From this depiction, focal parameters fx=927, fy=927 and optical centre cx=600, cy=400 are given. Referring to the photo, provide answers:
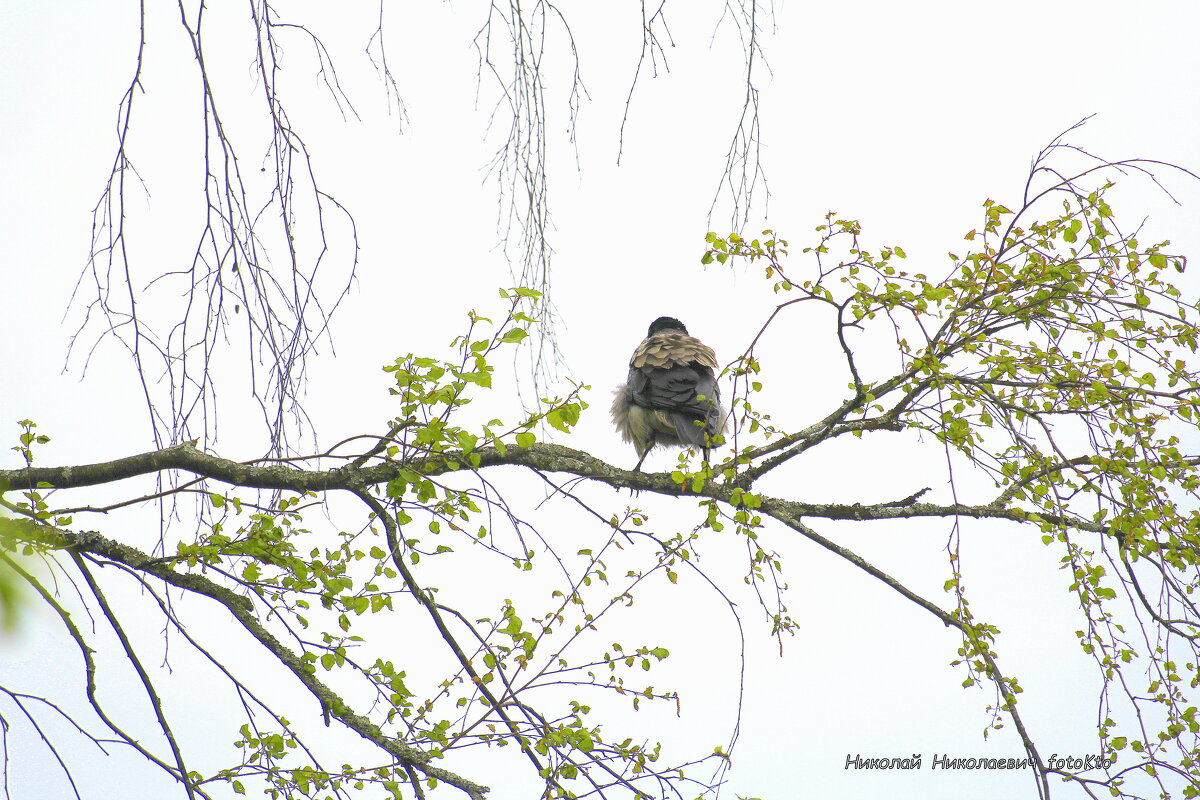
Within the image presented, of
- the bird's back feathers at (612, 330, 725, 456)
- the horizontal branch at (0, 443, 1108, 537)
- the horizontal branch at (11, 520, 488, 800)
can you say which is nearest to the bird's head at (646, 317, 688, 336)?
the bird's back feathers at (612, 330, 725, 456)

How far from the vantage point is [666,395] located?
471 cm

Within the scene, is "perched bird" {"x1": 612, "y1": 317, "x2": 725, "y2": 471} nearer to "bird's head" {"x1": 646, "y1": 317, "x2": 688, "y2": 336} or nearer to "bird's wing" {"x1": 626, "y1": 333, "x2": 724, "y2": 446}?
"bird's wing" {"x1": 626, "y1": 333, "x2": 724, "y2": 446}

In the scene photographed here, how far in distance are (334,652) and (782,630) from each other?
3.82 ft

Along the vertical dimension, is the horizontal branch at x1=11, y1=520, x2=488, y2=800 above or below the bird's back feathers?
below

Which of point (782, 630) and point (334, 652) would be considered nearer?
point (334, 652)

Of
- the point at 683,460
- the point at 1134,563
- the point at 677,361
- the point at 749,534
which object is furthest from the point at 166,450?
the point at 677,361

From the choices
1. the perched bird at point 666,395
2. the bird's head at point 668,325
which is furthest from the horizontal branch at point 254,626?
the bird's head at point 668,325

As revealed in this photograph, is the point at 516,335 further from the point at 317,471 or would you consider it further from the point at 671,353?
the point at 671,353

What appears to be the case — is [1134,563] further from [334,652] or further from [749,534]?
[334,652]

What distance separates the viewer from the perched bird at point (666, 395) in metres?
4.66

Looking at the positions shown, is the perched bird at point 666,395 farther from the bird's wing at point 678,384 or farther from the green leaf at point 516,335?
the green leaf at point 516,335

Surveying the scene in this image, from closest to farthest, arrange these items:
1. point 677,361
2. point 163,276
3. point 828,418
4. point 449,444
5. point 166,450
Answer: point 449,444 → point 163,276 → point 166,450 → point 828,418 → point 677,361

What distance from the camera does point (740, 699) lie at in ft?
7.84

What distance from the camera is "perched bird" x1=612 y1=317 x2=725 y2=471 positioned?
183 inches
